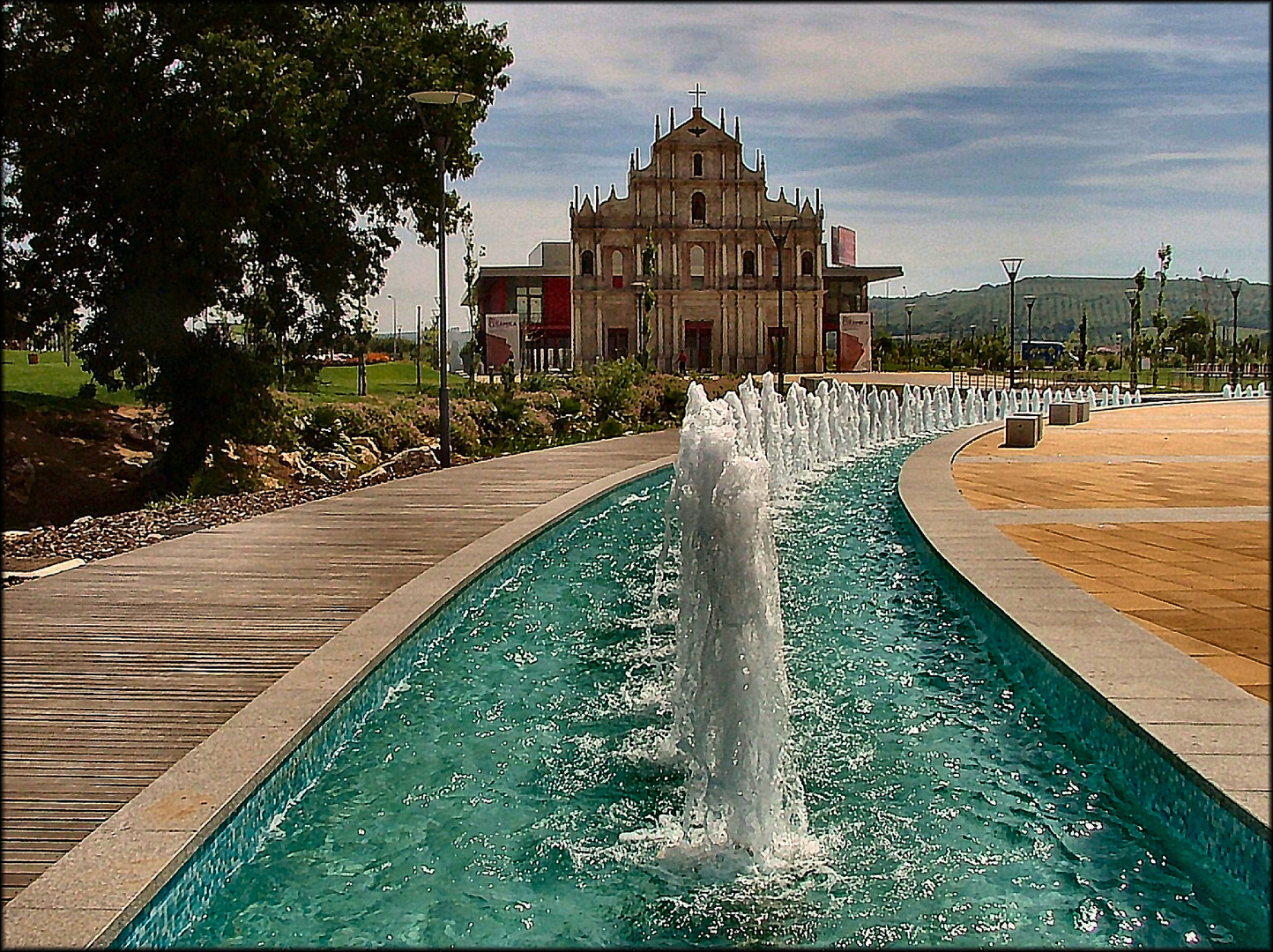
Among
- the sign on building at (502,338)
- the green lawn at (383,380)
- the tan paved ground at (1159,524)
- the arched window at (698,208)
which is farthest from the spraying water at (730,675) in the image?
the arched window at (698,208)

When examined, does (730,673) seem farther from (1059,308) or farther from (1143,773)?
(1059,308)

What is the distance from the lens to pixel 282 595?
702 centimetres

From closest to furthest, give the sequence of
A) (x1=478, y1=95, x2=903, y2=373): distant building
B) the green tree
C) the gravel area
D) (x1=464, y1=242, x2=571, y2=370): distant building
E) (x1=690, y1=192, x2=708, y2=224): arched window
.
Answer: the gravel area, (x1=478, y1=95, x2=903, y2=373): distant building, (x1=690, y1=192, x2=708, y2=224): arched window, the green tree, (x1=464, y1=242, x2=571, y2=370): distant building

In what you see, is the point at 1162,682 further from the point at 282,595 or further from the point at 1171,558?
the point at 282,595

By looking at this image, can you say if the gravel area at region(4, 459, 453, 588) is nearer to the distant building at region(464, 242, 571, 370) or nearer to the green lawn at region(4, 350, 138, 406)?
the green lawn at region(4, 350, 138, 406)

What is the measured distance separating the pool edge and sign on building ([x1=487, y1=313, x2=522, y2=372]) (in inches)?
1950

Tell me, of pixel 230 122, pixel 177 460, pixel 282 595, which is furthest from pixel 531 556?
pixel 177 460

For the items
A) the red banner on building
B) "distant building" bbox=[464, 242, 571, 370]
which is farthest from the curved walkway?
the red banner on building

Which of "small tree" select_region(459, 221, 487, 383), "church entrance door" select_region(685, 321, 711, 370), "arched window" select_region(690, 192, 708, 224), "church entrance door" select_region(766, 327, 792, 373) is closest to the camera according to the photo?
"small tree" select_region(459, 221, 487, 383)

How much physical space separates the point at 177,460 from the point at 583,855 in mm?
14016

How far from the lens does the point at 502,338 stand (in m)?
56.1

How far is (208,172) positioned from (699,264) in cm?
4741

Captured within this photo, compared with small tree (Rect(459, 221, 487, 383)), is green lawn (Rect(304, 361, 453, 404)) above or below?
below

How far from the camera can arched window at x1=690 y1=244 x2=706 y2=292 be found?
60.1 metres
